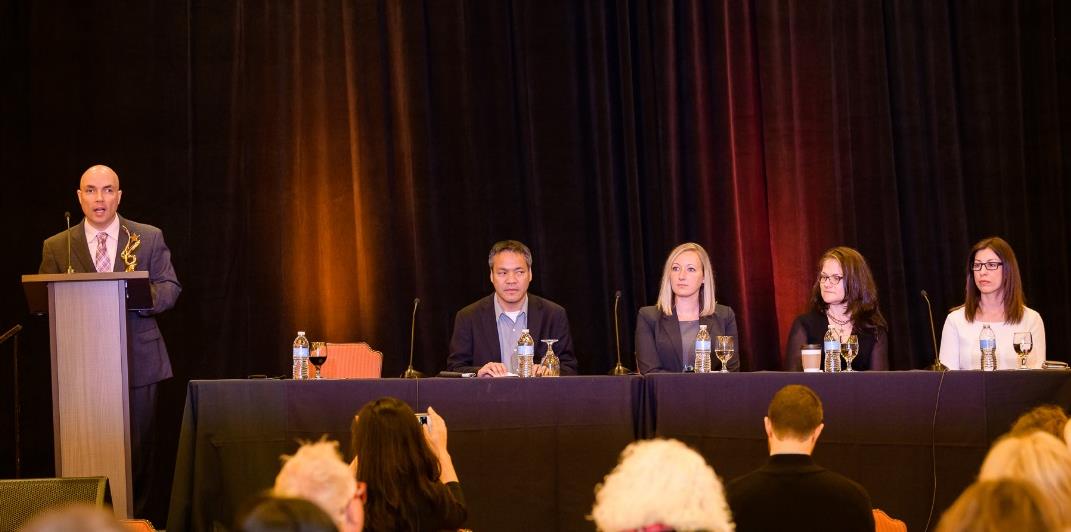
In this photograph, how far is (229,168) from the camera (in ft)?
21.9

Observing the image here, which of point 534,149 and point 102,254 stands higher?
point 534,149

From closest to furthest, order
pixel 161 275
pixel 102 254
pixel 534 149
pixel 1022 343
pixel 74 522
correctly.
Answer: pixel 74 522 → pixel 1022 343 → pixel 102 254 → pixel 161 275 → pixel 534 149

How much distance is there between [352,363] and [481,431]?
134 centimetres

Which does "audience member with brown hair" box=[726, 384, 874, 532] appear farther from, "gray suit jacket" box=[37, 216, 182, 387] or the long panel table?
"gray suit jacket" box=[37, 216, 182, 387]

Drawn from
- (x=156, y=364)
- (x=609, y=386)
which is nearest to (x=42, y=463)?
(x=156, y=364)

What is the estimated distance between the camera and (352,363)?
5625 millimetres

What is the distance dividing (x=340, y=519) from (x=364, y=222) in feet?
14.7

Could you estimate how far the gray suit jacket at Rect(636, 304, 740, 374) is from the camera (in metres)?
5.43

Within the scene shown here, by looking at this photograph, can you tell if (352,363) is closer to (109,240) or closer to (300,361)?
(300,361)

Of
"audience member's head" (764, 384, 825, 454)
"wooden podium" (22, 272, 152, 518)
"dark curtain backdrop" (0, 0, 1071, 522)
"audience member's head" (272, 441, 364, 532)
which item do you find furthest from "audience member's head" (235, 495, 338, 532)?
"dark curtain backdrop" (0, 0, 1071, 522)

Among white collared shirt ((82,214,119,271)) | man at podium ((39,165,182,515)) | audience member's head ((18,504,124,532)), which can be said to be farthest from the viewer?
white collared shirt ((82,214,119,271))

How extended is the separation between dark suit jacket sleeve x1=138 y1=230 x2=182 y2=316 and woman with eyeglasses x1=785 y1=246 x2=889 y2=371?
2824 millimetres

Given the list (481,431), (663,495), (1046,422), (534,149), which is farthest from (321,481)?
(534,149)

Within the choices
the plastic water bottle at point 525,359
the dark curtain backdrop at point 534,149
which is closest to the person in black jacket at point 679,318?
the plastic water bottle at point 525,359
